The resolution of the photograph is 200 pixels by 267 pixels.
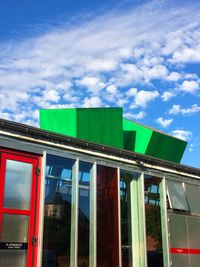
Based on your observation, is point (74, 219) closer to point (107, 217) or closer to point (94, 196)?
point (94, 196)

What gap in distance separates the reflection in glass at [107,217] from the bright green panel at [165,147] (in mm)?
2374

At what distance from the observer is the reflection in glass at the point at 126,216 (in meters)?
9.98

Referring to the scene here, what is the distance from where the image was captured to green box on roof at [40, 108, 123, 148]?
1097 centimetres

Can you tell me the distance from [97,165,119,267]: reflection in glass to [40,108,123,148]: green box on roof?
3.57 feet

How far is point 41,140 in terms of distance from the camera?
29.3 ft

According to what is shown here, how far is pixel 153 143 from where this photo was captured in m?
12.4

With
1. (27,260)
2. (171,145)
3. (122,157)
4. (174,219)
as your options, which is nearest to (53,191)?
(27,260)

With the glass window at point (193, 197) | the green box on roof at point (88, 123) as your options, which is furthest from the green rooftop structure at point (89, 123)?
the glass window at point (193, 197)

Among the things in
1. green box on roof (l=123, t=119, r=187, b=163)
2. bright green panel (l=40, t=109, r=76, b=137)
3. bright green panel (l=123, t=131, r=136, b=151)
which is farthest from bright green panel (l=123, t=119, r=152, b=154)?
bright green panel (l=40, t=109, r=76, b=137)

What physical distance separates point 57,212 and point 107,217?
4.92ft

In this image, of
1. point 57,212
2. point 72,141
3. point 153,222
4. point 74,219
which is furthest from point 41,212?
point 153,222

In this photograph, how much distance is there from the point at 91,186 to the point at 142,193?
5.68ft

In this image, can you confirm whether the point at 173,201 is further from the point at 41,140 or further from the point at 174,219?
the point at 41,140

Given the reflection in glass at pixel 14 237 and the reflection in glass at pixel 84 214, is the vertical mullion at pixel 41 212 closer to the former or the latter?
the reflection in glass at pixel 14 237
